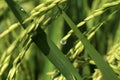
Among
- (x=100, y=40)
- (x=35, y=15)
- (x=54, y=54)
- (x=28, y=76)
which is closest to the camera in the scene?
(x=35, y=15)

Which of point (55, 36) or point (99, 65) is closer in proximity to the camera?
point (99, 65)

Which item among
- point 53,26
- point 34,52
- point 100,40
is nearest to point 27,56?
point 34,52

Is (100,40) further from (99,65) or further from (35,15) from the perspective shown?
(35,15)

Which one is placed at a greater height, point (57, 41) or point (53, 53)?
point (53, 53)

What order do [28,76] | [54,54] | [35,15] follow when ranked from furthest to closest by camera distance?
1. [28,76]
2. [54,54]
3. [35,15]

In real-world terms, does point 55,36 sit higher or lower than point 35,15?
lower

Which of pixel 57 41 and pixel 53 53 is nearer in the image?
pixel 53 53

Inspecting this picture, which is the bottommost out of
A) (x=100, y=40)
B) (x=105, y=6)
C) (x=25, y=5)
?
(x=100, y=40)
